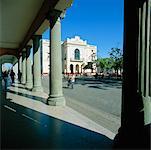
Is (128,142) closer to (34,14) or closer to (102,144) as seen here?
(102,144)

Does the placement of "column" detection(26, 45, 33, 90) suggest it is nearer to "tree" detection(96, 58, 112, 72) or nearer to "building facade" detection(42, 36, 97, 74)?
"tree" detection(96, 58, 112, 72)

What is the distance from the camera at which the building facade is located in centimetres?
7494

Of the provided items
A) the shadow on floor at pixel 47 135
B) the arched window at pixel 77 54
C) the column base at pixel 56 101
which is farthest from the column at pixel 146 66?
the arched window at pixel 77 54

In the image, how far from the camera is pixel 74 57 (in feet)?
251

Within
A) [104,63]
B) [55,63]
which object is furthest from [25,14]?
[104,63]

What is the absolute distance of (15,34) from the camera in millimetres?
17594

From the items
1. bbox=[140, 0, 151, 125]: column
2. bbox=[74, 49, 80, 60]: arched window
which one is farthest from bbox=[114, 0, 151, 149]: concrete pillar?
bbox=[74, 49, 80, 60]: arched window

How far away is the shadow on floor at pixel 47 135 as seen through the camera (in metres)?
4.02

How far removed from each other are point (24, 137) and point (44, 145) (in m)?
0.67

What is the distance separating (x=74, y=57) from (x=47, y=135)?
72270 mm

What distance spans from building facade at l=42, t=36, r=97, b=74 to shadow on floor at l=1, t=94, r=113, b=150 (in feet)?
219

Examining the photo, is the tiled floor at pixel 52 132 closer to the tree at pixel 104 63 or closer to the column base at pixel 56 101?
Result: the column base at pixel 56 101

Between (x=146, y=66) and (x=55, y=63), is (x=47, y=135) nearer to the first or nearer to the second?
(x=146, y=66)

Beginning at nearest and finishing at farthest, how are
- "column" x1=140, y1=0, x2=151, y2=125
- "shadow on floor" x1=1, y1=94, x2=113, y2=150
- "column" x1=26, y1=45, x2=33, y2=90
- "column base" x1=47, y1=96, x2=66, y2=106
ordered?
"column" x1=140, y1=0, x2=151, y2=125 < "shadow on floor" x1=1, y1=94, x2=113, y2=150 < "column base" x1=47, y1=96, x2=66, y2=106 < "column" x1=26, y1=45, x2=33, y2=90
